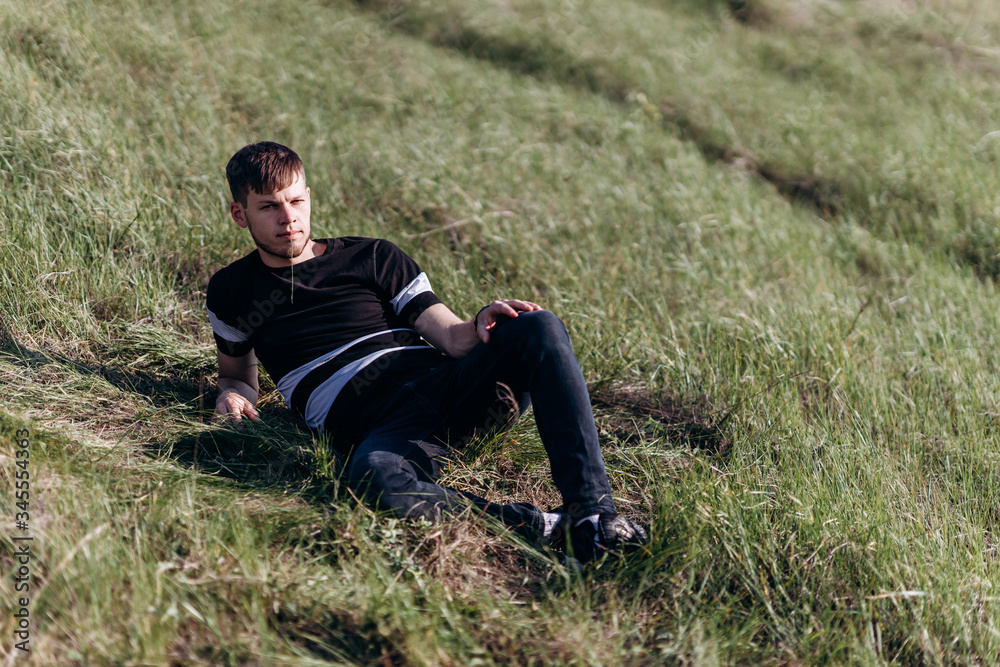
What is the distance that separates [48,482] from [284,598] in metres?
0.83

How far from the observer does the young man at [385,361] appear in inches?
91.0

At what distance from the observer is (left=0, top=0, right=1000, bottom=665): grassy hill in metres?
1.97

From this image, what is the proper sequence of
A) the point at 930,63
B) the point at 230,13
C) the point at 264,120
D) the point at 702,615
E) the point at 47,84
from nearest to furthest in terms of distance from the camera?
the point at 702,615 < the point at 47,84 < the point at 264,120 < the point at 230,13 < the point at 930,63

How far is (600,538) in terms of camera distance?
86.6 inches

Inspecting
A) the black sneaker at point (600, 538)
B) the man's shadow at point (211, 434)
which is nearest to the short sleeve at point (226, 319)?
the man's shadow at point (211, 434)

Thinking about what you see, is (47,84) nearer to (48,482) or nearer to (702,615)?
(48,482)

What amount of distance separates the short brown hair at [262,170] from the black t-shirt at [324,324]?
0.88 ft

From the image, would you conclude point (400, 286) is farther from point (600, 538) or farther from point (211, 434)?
point (600, 538)

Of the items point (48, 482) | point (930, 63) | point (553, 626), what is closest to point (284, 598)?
point (553, 626)

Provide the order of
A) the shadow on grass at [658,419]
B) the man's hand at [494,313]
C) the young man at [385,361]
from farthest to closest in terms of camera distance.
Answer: the shadow on grass at [658,419], the man's hand at [494,313], the young man at [385,361]

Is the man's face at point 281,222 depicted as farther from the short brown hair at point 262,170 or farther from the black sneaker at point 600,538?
the black sneaker at point 600,538

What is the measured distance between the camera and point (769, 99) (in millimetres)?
6910

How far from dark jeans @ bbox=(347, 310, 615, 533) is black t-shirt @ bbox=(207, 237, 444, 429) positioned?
0.15 meters

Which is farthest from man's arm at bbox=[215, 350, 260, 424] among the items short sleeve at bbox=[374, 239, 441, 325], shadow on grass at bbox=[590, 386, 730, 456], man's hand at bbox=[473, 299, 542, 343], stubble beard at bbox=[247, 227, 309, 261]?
shadow on grass at bbox=[590, 386, 730, 456]
